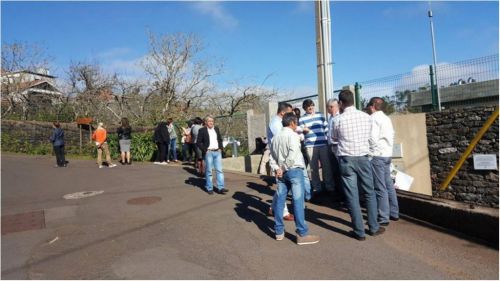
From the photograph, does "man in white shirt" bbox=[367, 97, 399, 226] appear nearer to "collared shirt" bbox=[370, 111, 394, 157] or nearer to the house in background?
"collared shirt" bbox=[370, 111, 394, 157]

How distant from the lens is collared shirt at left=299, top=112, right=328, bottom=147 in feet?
24.0

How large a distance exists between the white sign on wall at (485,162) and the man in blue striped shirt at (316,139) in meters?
4.65

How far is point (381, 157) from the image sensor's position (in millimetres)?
6152

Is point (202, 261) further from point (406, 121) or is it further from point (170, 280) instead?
point (406, 121)

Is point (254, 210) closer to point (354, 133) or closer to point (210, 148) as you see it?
point (210, 148)

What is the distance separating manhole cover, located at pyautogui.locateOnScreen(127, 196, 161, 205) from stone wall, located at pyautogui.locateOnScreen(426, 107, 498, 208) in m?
6.02

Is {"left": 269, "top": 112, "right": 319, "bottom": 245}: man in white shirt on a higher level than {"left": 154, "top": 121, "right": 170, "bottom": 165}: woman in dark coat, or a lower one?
lower

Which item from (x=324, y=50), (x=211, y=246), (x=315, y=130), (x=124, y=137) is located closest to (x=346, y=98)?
(x=315, y=130)

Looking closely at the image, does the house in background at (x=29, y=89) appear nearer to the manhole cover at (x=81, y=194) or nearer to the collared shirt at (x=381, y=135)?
the manhole cover at (x=81, y=194)

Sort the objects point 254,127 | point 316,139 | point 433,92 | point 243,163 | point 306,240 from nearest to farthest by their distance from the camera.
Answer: point 306,240 < point 316,139 < point 433,92 < point 243,163 < point 254,127

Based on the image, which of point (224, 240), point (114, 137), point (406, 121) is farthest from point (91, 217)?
point (114, 137)

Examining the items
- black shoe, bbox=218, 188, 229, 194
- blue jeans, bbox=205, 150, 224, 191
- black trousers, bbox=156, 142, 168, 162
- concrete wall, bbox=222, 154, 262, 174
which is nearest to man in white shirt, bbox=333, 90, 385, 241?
blue jeans, bbox=205, 150, 224, 191

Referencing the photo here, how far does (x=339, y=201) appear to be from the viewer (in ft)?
24.5

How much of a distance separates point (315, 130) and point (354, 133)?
1892mm
